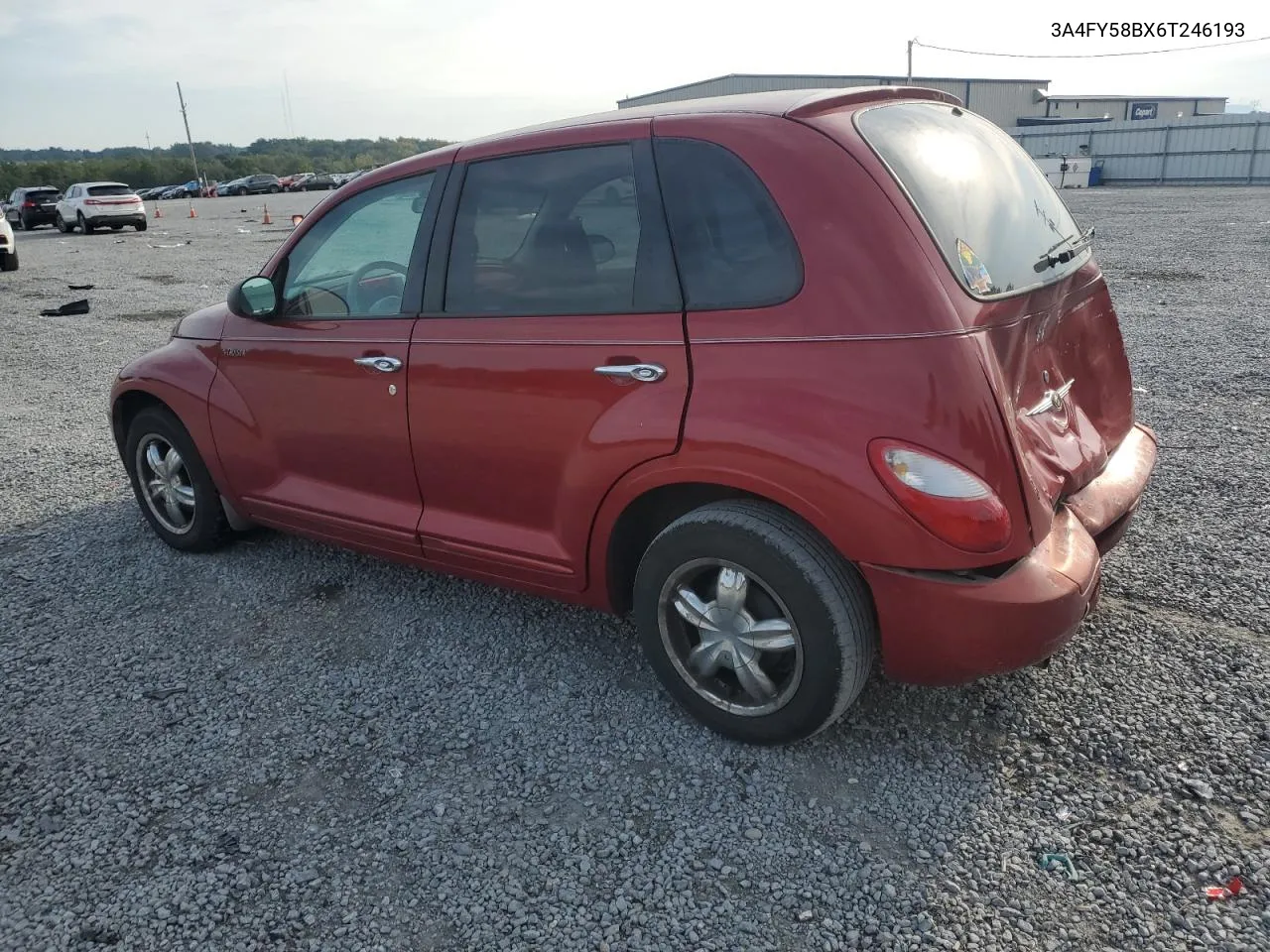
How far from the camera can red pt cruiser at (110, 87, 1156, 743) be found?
8.27 feet

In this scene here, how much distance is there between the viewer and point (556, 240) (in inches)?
124

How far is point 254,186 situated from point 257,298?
6167 centimetres

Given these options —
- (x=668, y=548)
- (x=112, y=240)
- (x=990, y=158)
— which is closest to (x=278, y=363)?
(x=668, y=548)

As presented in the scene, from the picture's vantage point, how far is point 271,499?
416 centimetres

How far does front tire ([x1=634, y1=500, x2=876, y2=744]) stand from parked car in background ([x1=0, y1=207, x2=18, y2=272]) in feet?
64.9

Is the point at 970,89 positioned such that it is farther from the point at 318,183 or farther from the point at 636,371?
the point at 636,371

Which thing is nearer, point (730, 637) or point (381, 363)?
point (730, 637)

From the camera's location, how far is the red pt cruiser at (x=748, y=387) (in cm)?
252

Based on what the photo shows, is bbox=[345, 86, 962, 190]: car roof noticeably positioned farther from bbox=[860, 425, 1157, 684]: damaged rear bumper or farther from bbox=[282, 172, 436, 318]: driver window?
bbox=[860, 425, 1157, 684]: damaged rear bumper

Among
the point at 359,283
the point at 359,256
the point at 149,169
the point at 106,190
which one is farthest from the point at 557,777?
the point at 149,169

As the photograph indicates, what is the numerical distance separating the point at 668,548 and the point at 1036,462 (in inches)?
42.3

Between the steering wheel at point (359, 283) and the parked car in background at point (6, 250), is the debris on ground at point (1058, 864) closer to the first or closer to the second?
the steering wheel at point (359, 283)

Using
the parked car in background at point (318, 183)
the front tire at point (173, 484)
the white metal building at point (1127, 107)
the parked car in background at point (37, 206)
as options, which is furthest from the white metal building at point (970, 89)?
the front tire at point (173, 484)

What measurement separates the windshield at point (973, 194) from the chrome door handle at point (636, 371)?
855 mm
